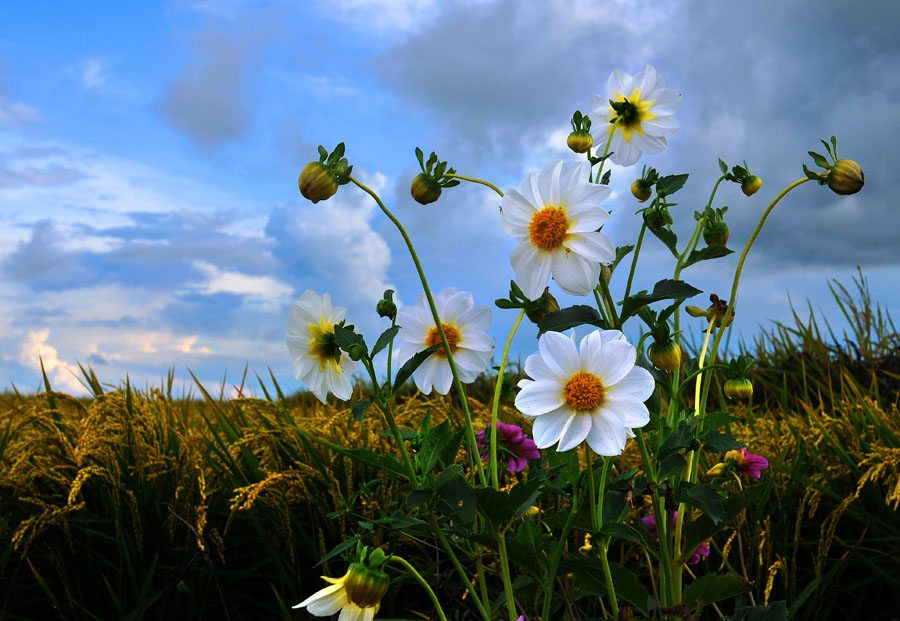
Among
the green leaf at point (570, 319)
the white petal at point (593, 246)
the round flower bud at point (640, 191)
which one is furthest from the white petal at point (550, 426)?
the round flower bud at point (640, 191)

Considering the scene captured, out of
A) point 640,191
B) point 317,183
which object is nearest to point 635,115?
point 640,191

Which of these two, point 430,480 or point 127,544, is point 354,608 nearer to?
point 430,480

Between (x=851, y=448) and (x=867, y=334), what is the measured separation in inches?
109

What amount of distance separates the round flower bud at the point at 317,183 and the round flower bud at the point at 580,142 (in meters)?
0.47

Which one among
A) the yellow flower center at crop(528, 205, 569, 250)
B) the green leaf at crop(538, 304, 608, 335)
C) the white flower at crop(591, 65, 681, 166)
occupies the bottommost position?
the green leaf at crop(538, 304, 608, 335)

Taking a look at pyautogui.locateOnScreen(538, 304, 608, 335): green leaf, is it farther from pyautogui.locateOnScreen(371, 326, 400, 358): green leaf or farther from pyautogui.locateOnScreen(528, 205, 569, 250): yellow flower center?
pyautogui.locateOnScreen(371, 326, 400, 358): green leaf

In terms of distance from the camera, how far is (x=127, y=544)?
2.16m

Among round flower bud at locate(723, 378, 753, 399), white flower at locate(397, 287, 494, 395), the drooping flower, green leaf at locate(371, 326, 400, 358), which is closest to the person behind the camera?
the drooping flower

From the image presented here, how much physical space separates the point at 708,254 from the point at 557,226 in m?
0.36

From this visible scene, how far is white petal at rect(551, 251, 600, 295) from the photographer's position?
1.14 metres

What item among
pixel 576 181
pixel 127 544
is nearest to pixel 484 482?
pixel 576 181

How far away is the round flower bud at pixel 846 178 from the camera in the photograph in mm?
1396

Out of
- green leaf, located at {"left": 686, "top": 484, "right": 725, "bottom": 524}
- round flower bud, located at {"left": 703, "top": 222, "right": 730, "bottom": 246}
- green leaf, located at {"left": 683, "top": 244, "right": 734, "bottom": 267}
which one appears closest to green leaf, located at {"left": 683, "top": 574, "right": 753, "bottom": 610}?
green leaf, located at {"left": 686, "top": 484, "right": 725, "bottom": 524}

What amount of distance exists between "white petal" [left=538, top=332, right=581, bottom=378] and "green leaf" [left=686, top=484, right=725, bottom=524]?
0.29m
